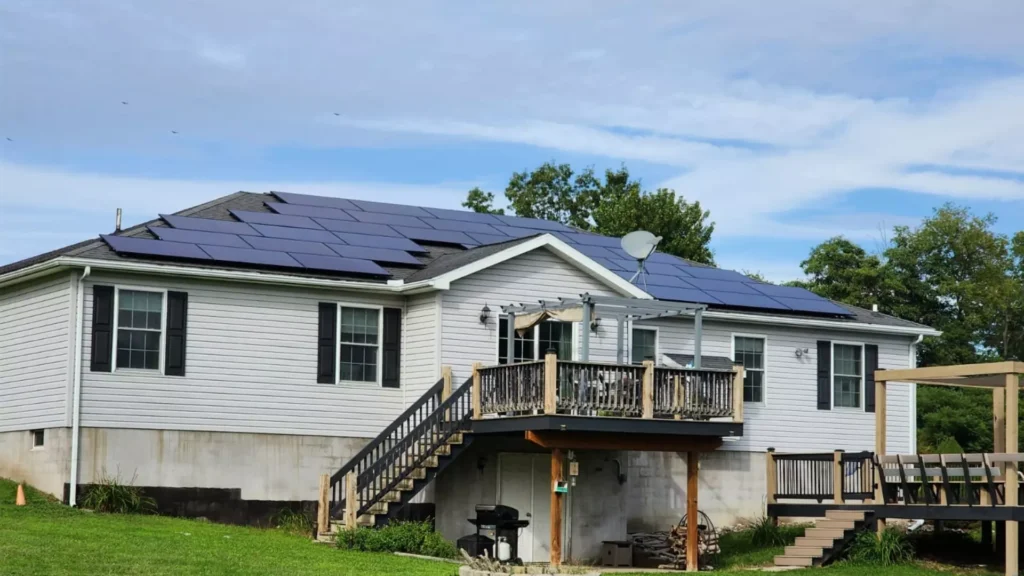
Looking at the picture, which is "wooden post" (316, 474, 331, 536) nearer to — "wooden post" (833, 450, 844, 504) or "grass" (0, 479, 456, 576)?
"grass" (0, 479, 456, 576)

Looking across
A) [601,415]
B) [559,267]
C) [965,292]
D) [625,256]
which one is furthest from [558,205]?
[601,415]

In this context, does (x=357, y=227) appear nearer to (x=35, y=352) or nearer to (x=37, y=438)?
(x=35, y=352)

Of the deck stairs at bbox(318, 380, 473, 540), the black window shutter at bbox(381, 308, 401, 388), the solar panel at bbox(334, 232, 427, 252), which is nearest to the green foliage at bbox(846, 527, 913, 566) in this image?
the deck stairs at bbox(318, 380, 473, 540)

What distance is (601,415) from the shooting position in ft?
79.4

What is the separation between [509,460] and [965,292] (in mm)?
39249

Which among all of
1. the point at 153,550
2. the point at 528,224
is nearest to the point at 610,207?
the point at 528,224

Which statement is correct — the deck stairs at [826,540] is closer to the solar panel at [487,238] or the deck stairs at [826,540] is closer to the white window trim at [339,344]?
the white window trim at [339,344]

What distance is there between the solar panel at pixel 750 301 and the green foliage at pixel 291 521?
10329mm

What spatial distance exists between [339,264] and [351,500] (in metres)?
4.95

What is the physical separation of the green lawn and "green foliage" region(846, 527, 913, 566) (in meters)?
0.54

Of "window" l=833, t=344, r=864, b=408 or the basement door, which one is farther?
"window" l=833, t=344, r=864, b=408

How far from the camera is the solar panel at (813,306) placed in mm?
31395

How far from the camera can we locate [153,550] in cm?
1959

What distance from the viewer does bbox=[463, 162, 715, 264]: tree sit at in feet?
176
